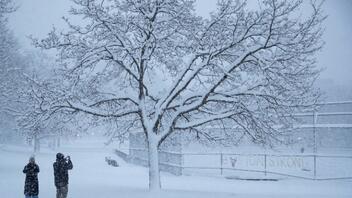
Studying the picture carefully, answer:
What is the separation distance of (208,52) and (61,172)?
5996mm

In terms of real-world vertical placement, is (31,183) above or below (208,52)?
below

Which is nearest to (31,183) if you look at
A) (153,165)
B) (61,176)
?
(61,176)

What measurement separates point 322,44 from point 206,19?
12.8ft

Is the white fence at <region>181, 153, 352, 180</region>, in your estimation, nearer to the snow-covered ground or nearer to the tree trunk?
the snow-covered ground

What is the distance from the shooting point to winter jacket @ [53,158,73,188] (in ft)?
41.1

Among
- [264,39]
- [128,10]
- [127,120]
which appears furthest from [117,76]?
[264,39]

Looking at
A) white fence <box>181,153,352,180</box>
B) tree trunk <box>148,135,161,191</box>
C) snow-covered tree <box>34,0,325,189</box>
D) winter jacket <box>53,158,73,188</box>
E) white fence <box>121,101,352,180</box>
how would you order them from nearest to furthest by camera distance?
1. winter jacket <box>53,158,73,188</box>
2. snow-covered tree <box>34,0,325,189</box>
3. tree trunk <box>148,135,161,191</box>
4. white fence <box>121,101,352,180</box>
5. white fence <box>181,153,352,180</box>

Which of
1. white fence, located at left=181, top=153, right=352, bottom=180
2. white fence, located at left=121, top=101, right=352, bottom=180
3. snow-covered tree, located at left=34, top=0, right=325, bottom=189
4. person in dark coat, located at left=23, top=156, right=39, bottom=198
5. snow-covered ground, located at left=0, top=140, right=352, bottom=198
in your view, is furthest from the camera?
white fence, located at left=181, top=153, right=352, bottom=180

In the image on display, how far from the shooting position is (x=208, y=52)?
1362cm

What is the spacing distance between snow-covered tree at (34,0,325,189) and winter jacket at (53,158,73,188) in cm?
208

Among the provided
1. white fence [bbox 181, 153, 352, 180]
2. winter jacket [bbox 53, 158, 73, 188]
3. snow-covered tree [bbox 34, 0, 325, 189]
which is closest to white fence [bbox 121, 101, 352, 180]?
white fence [bbox 181, 153, 352, 180]

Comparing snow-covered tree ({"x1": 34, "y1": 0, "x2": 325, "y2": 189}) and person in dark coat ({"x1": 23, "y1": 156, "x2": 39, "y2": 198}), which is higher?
snow-covered tree ({"x1": 34, "y1": 0, "x2": 325, "y2": 189})

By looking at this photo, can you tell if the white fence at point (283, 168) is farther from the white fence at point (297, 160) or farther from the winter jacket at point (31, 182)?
the winter jacket at point (31, 182)

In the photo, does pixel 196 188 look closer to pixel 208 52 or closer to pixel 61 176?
pixel 208 52
